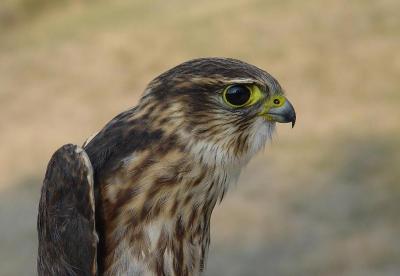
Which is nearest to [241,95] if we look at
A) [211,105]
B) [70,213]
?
[211,105]

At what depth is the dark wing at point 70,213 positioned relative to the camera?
3791 millimetres

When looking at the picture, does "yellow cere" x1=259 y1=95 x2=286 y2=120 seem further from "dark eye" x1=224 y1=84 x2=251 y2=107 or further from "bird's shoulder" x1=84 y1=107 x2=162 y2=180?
"bird's shoulder" x1=84 y1=107 x2=162 y2=180

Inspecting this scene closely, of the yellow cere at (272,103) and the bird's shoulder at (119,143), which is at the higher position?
the yellow cere at (272,103)

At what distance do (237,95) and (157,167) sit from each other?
1.73 feet

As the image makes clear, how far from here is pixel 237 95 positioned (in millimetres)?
3936

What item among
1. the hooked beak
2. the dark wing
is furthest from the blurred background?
the dark wing

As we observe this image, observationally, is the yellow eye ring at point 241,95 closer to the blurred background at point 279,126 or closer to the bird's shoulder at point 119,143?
the bird's shoulder at point 119,143

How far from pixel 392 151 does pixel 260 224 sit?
2292 mm

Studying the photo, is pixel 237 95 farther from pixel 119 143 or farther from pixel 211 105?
pixel 119 143

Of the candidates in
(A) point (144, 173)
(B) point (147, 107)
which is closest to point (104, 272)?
(A) point (144, 173)

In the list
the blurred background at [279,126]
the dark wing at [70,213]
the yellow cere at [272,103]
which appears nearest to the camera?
the dark wing at [70,213]

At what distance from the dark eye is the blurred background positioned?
626cm

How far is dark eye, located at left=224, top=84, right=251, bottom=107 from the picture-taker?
3906 millimetres

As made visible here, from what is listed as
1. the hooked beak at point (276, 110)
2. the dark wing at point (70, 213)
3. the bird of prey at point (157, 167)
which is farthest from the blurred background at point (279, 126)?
the dark wing at point (70, 213)
